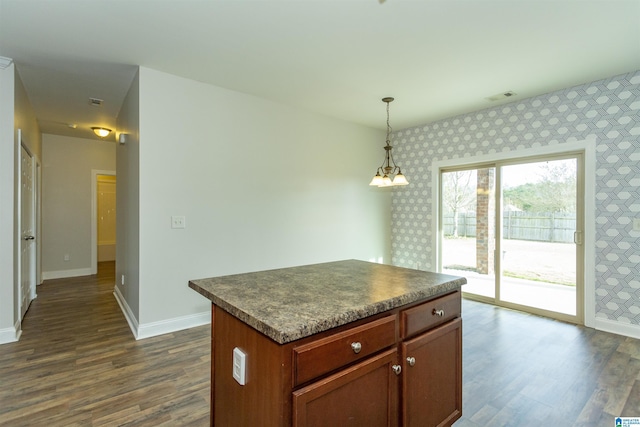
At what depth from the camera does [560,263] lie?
12.2ft

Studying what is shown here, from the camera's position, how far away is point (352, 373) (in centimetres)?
116

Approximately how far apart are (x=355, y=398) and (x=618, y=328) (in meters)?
3.70

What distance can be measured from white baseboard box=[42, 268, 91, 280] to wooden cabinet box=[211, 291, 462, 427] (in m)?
6.19

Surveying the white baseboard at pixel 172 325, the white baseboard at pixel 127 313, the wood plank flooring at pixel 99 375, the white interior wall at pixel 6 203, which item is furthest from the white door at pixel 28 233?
the white baseboard at pixel 172 325

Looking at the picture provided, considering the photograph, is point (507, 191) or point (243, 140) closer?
point (243, 140)

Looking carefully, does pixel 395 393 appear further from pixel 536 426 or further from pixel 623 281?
pixel 623 281

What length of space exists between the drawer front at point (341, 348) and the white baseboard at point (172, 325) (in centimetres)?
275

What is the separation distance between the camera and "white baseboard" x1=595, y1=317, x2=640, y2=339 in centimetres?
312

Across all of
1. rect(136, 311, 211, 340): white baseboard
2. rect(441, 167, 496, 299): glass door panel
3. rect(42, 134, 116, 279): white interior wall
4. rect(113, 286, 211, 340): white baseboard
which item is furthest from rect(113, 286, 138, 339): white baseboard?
rect(441, 167, 496, 299): glass door panel

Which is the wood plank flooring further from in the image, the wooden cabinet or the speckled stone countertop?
the speckled stone countertop

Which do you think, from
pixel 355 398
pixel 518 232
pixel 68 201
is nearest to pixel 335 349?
pixel 355 398

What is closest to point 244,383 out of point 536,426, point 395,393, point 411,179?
point 395,393

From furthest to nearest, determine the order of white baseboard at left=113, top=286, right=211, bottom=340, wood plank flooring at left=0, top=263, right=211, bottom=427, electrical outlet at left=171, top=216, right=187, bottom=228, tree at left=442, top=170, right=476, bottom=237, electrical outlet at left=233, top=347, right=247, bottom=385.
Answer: tree at left=442, top=170, right=476, bottom=237 → electrical outlet at left=171, top=216, right=187, bottom=228 → white baseboard at left=113, top=286, right=211, bottom=340 → wood plank flooring at left=0, top=263, right=211, bottom=427 → electrical outlet at left=233, top=347, right=247, bottom=385

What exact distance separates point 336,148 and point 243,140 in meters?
1.60
